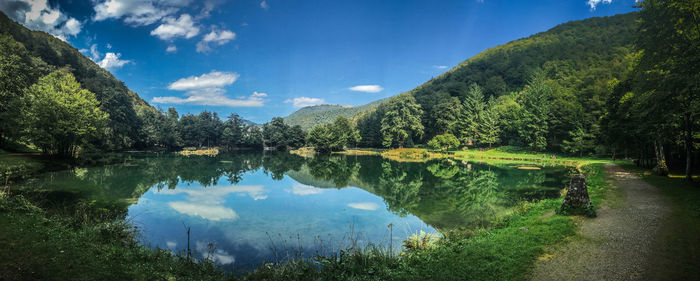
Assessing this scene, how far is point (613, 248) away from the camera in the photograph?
684 centimetres

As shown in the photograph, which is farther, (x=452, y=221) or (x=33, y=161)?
(x=33, y=161)

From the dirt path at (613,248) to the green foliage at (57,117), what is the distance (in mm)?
40961

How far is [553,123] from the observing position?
170ft

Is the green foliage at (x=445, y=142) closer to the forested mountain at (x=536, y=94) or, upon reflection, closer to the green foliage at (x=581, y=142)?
the forested mountain at (x=536, y=94)

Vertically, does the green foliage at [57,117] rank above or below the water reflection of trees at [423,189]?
above

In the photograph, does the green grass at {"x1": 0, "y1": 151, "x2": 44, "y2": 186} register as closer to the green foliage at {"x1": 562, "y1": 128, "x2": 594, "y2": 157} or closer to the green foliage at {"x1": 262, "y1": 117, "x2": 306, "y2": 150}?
the green foliage at {"x1": 262, "y1": 117, "x2": 306, "y2": 150}

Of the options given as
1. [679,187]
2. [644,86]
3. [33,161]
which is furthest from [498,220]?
[33,161]

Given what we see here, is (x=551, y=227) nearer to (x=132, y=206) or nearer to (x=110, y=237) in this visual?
(x=110, y=237)

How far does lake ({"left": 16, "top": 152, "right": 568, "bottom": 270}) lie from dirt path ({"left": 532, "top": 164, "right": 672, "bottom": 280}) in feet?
11.7

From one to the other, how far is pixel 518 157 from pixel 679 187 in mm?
35643

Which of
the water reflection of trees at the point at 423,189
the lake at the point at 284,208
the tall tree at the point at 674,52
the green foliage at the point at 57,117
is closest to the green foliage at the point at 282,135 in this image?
the green foliage at the point at 57,117

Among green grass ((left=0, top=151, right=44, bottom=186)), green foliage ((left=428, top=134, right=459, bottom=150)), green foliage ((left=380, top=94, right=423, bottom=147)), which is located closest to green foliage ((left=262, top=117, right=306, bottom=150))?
green foliage ((left=380, top=94, right=423, bottom=147))

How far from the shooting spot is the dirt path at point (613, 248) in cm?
566

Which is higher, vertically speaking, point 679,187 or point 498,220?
point 679,187
